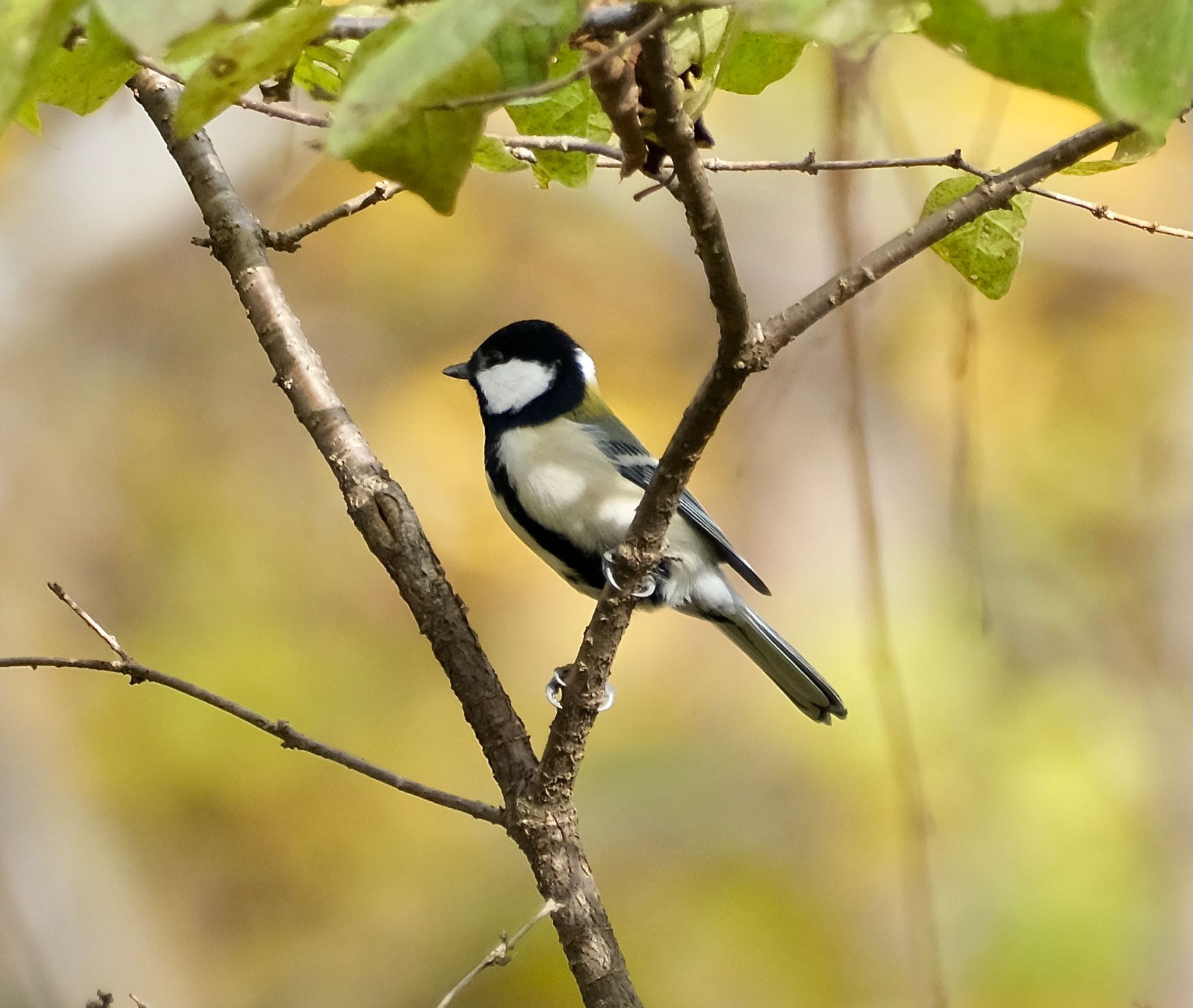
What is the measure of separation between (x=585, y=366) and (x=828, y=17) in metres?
1.24

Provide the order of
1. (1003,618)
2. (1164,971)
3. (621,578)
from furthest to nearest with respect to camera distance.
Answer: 1. (1003,618)
2. (1164,971)
3. (621,578)

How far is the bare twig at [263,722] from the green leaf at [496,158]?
15.2 inches

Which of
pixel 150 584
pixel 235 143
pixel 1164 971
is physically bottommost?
pixel 1164 971

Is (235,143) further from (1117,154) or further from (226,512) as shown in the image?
(1117,154)

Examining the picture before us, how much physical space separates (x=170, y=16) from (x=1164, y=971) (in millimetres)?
2003

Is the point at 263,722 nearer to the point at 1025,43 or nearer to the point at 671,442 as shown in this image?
the point at 671,442

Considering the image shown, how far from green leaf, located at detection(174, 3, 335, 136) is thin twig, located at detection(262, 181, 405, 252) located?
1.75ft

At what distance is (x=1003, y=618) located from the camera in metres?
1.88

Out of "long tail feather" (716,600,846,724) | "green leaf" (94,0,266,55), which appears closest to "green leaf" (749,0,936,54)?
"green leaf" (94,0,266,55)

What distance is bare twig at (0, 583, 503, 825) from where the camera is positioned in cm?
70

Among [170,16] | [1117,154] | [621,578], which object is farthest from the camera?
[621,578]

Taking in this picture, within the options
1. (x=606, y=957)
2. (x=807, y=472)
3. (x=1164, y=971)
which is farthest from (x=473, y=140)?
(x=1164, y=971)

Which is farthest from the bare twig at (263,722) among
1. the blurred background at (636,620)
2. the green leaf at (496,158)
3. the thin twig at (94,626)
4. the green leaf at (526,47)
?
the blurred background at (636,620)

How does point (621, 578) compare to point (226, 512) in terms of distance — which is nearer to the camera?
point (621, 578)
